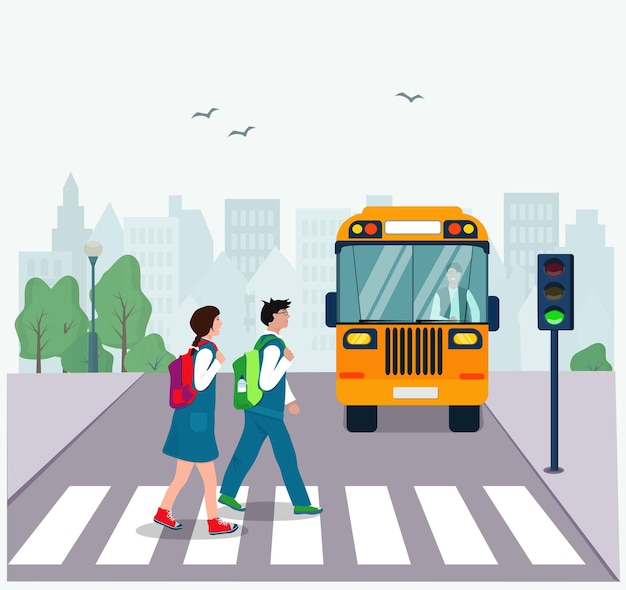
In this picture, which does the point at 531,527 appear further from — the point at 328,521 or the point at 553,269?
the point at 553,269

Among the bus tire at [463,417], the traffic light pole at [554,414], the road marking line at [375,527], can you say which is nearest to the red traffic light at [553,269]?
the traffic light pole at [554,414]

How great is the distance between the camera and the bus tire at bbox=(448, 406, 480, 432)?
16.5 m

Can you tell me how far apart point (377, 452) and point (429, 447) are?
79 cm

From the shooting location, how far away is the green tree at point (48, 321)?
5066 centimetres

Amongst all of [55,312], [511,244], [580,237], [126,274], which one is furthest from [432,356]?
[511,244]

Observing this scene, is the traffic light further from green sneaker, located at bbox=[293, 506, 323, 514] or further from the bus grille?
green sneaker, located at bbox=[293, 506, 323, 514]

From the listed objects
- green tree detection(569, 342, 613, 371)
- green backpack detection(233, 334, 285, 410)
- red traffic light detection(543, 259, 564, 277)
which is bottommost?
green tree detection(569, 342, 613, 371)

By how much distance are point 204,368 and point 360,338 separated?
6460 mm

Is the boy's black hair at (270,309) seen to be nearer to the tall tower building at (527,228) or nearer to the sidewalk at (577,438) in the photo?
the sidewalk at (577,438)

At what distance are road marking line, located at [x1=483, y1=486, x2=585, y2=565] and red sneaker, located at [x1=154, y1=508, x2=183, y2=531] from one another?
8.89 ft

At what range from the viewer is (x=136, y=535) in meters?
→ 9.98

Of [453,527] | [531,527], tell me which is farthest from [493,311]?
[453,527]

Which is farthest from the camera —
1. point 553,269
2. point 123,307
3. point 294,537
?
point 123,307

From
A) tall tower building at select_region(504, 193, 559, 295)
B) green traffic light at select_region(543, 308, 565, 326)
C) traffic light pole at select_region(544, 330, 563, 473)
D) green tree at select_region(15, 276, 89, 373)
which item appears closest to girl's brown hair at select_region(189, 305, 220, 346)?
green traffic light at select_region(543, 308, 565, 326)
